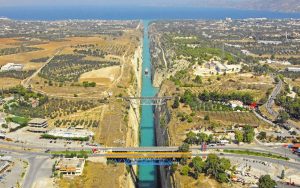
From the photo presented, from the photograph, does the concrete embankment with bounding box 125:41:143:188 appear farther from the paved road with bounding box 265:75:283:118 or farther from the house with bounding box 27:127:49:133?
the paved road with bounding box 265:75:283:118

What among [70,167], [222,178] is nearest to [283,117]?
[222,178]

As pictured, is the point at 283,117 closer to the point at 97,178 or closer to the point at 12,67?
the point at 97,178

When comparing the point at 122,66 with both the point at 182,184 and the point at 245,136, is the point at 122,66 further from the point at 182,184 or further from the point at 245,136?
the point at 182,184

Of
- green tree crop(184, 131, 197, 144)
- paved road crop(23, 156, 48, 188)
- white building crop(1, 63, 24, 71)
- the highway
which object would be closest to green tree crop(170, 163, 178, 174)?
the highway

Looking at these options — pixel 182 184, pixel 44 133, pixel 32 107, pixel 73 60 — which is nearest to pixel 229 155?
pixel 182 184

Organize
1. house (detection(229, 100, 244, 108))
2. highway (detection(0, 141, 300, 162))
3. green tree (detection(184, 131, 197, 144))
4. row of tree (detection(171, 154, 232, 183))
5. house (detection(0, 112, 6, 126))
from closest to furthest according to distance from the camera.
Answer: row of tree (detection(171, 154, 232, 183)) → highway (detection(0, 141, 300, 162)) → green tree (detection(184, 131, 197, 144)) → house (detection(0, 112, 6, 126)) → house (detection(229, 100, 244, 108))

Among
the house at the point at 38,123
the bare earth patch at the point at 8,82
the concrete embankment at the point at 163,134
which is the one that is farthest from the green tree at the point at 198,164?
the bare earth patch at the point at 8,82

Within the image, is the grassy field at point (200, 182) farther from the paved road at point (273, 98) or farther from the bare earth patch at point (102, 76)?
the bare earth patch at point (102, 76)

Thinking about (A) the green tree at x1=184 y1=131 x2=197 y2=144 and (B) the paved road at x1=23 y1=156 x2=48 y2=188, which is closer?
(B) the paved road at x1=23 y1=156 x2=48 y2=188

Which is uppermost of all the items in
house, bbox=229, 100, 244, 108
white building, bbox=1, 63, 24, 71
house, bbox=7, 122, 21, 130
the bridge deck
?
white building, bbox=1, 63, 24, 71

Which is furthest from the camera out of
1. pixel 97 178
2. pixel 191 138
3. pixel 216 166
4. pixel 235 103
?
pixel 235 103
